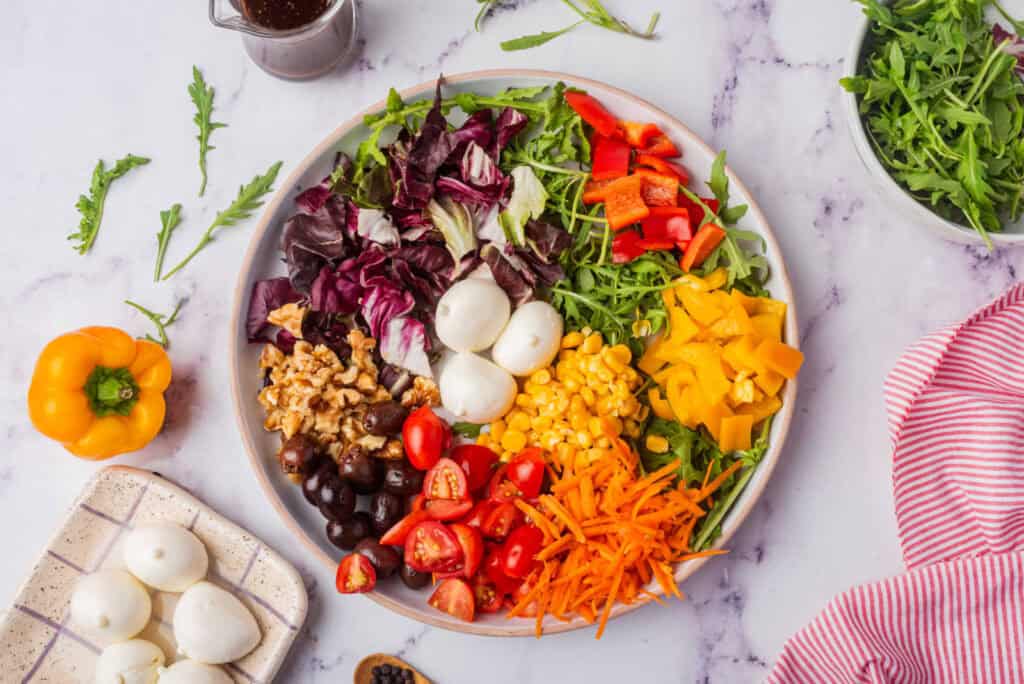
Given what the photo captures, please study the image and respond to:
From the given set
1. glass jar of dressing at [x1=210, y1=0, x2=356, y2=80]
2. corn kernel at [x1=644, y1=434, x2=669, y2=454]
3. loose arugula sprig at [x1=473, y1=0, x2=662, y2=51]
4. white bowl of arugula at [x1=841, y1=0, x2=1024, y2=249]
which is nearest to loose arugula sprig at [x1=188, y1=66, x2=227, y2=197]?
glass jar of dressing at [x1=210, y1=0, x2=356, y2=80]

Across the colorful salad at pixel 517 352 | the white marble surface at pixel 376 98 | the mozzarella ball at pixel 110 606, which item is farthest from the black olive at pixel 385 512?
the mozzarella ball at pixel 110 606

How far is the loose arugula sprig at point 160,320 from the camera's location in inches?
87.6

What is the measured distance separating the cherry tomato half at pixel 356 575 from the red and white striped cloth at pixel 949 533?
0.94 meters

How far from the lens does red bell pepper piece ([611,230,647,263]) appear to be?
2.03m

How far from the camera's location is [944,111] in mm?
1975

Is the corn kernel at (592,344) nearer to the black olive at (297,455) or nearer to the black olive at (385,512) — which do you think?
the black olive at (385,512)

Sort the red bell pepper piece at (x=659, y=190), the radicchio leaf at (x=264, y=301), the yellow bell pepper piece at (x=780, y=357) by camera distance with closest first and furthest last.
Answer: the yellow bell pepper piece at (x=780, y=357) → the red bell pepper piece at (x=659, y=190) → the radicchio leaf at (x=264, y=301)

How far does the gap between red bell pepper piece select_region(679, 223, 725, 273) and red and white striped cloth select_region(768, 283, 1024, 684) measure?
0.51 m

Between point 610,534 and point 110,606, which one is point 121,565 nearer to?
point 110,606

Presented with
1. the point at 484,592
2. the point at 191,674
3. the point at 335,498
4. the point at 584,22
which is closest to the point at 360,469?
the point at 335,498

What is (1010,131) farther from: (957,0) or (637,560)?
(637,560)

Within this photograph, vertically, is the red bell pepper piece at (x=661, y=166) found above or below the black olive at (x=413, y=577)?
above

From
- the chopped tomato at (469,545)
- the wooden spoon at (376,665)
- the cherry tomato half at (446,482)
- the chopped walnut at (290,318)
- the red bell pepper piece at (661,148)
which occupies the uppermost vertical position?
the red bell pepper piece at (661,148)

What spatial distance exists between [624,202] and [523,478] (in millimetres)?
658
